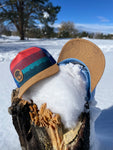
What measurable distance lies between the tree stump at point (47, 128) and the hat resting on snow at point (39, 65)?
107mm

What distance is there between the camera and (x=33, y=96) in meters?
0.60

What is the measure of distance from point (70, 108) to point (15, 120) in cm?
34

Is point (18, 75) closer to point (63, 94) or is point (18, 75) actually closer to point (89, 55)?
point (63, 94)

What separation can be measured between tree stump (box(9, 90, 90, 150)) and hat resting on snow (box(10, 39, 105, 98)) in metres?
0.11

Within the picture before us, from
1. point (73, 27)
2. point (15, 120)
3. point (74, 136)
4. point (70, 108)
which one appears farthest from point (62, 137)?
point (73, 27)

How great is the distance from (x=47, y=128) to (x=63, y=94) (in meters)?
0.18

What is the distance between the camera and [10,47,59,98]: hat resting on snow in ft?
1.92

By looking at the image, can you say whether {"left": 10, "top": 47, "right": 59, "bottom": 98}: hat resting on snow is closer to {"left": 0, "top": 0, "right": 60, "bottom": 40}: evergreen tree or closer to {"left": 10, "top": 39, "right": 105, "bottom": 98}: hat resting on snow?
{"left": 10, "top": 39, "right": 105, "bottom": 98}: hat resting on snow

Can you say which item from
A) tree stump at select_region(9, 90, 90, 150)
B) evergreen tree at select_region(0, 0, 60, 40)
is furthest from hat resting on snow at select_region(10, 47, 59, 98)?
evergreen tree at select_region(0, 0, 60, 40)

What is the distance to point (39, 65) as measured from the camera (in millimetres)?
605

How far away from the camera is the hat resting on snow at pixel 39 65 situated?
1.95 feet

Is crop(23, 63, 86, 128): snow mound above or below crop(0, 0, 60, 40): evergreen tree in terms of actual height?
below

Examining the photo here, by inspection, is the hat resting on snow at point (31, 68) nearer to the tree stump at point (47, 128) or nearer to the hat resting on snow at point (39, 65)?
the hat resting on snow at point (39, 65)

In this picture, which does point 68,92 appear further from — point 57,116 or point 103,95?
point 103,95
